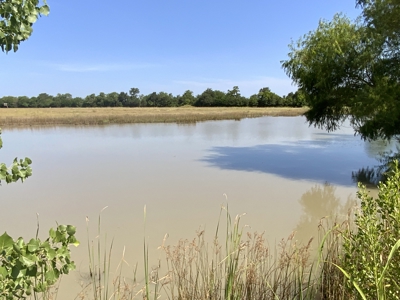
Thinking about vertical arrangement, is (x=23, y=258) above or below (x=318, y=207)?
above

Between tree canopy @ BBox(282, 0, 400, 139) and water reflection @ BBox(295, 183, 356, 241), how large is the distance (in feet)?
6.40

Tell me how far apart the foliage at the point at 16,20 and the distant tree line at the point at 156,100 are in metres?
52.2

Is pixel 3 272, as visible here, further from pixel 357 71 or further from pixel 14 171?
pixel 357 71

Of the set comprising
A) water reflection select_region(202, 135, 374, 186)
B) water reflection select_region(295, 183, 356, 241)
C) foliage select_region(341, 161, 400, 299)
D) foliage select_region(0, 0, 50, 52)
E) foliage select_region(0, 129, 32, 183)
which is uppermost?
foliage select_region(0, 0, 50, 52)

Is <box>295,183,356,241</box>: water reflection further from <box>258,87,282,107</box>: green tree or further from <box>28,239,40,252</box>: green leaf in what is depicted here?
<box>258,87,282,107</box>: green tree

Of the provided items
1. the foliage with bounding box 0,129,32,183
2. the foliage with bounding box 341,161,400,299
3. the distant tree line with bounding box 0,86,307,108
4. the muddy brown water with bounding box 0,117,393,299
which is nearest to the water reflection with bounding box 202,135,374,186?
the muddy brown water with bounding box 0,117,393,299

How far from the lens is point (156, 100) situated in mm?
65250

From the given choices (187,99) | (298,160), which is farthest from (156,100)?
(298,160)

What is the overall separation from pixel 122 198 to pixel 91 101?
66744mm

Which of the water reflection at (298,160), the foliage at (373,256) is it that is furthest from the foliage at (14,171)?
the water reflection at (298,160)

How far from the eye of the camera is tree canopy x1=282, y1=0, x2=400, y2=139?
6918 millimetres

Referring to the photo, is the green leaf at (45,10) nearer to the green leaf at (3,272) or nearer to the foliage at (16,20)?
the foliage at (16,20)

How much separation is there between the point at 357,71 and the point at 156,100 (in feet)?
194

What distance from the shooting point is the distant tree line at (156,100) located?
54.9 m
